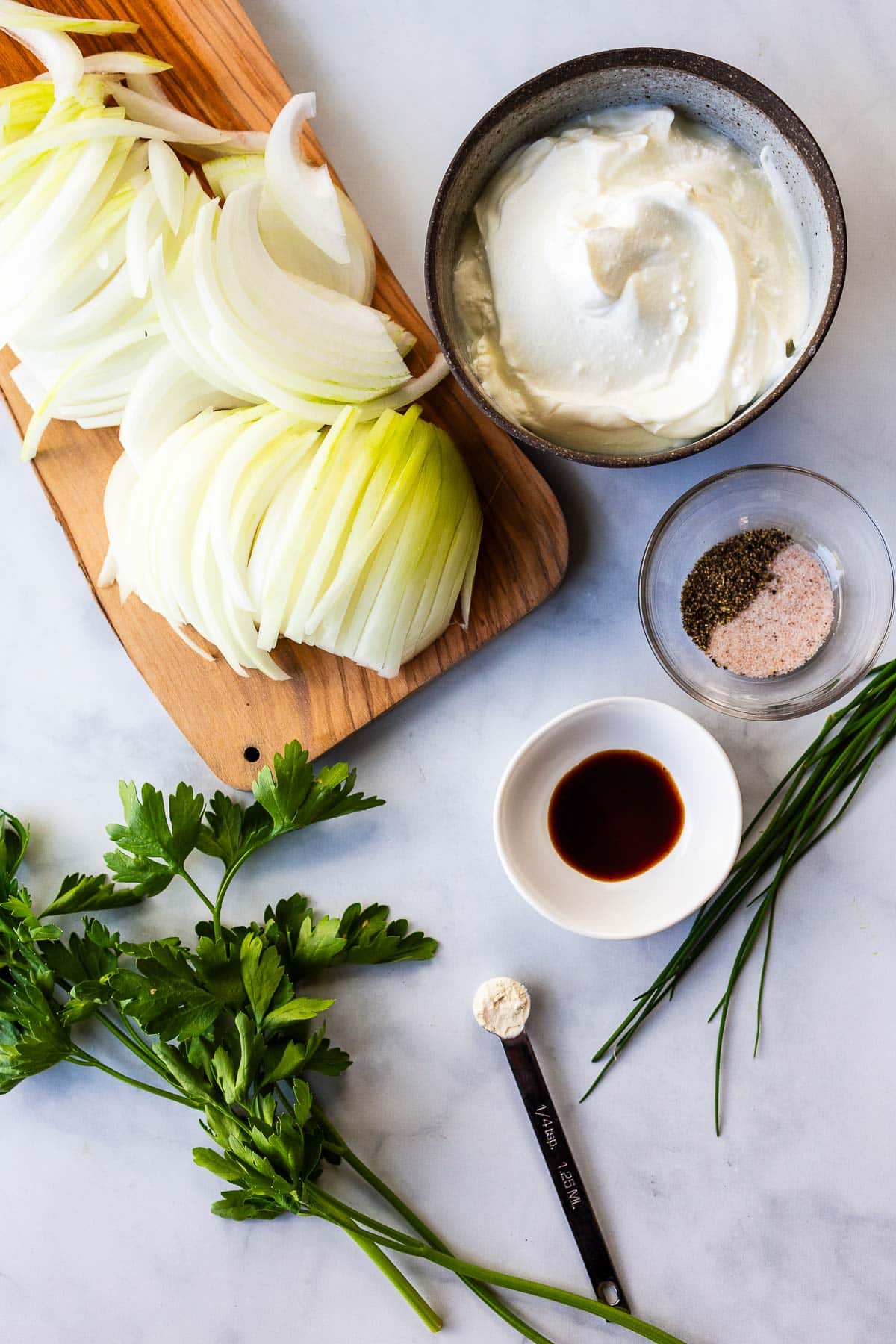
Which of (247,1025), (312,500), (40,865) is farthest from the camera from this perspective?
(40,865)

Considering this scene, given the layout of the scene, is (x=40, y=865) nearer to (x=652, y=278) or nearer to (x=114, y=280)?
(x=114, y=280)

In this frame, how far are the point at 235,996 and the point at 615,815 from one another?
0.66 meters

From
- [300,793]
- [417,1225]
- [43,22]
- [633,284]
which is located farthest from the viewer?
[417,1225]

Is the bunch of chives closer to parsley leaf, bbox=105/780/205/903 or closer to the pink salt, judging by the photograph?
the pink salt

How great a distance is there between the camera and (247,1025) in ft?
4.74

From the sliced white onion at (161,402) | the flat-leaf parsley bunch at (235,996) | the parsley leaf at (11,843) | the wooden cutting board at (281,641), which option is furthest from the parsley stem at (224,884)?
the sliced white onion at (161,402)

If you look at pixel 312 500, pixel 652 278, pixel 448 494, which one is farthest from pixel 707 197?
pixel 312 500

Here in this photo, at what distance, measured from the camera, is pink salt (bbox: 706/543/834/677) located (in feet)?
4.87

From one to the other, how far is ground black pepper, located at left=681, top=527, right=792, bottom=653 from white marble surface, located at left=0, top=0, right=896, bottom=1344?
107 mm

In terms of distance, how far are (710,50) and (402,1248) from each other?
1.90 meters

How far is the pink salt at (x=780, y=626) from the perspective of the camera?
1.48m

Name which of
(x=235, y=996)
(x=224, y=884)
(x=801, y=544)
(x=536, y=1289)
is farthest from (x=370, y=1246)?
(x=801, y=544)

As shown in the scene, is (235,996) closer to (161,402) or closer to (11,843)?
(11,843)

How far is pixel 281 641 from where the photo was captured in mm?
→ 1544
